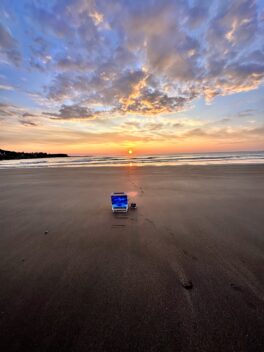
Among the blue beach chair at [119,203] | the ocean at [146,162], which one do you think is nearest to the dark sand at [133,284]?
the blue beach chair at [119,203]

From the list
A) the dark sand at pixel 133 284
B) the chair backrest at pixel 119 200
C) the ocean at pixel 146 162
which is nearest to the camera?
the dark sand at pixel 133 284

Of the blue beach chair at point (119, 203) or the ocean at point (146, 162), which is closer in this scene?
the blue beach chair at point (119, 203)

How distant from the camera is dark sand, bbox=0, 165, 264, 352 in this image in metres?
1.84

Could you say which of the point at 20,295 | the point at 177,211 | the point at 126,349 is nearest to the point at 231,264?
the point at 126,349

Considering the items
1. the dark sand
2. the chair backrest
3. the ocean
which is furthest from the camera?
the ocean

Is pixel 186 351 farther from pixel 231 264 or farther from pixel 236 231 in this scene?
pixel 236 231

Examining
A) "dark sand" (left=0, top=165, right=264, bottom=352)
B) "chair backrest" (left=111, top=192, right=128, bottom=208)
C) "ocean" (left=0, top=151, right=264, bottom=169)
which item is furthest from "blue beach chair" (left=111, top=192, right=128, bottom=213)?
"ocean" (left=0, top=151, right=264, bottom=169)

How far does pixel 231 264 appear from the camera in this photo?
2.99 metres

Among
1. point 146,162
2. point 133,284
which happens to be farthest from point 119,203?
point 146,162

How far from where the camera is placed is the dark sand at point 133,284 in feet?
6.03

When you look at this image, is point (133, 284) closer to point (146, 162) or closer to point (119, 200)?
point (119, 200)

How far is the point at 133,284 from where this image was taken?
2.58 metres

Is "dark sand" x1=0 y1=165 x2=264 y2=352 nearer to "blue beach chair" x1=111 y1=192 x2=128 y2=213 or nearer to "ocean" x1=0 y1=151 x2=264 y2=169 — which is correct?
"blue beach chair" x1=111 y1=192 x2=128 y2=213

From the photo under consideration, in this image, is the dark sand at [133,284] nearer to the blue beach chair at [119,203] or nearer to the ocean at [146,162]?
the blue beach chair at [119,203]
